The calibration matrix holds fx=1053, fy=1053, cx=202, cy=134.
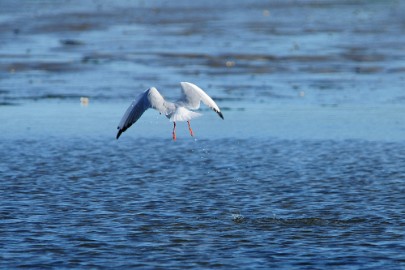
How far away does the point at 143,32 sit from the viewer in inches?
1474

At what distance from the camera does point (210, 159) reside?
14562 millimetres

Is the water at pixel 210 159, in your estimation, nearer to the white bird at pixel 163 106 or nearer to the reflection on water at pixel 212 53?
the reflection on water at pixel 212 53

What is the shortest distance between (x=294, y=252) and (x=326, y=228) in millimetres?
1092

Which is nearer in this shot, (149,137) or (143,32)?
(149,137)

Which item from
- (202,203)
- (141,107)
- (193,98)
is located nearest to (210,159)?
(202,203)

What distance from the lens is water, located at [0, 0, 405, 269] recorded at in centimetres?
966

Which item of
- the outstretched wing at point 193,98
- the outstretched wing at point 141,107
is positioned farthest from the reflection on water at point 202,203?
the outstretched wing at point 193,98

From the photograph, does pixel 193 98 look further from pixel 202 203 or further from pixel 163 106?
pixel 202 203

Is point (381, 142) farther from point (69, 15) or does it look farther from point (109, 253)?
point (69, 15)

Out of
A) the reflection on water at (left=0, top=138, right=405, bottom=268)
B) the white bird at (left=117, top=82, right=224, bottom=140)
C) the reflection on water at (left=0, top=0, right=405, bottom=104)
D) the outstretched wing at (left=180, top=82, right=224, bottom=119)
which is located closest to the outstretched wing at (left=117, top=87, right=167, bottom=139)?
the white bird at (left=117, top=82, right=224, bottom=140)

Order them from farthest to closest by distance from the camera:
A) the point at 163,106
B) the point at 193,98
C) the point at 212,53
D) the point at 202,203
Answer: the point at 212,53, the point at 202,203, the point at 193,98, the point at 163,106

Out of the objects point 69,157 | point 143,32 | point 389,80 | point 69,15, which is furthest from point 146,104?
point 69,15

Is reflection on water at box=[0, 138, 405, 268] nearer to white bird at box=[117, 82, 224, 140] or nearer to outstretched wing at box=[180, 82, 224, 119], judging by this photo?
white bird at box=[117, 82, 224, 140]

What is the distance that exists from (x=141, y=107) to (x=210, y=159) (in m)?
3.67
